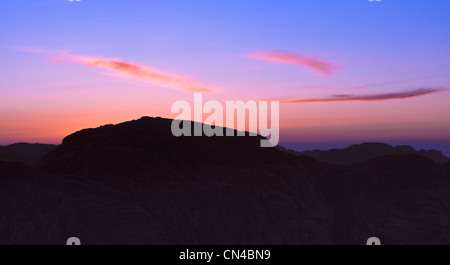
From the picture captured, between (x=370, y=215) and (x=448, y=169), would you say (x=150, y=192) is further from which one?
(x=448, y=169)

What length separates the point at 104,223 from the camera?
213 ft

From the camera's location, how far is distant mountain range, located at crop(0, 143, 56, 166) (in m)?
108

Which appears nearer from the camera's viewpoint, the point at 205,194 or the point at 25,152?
the point at 205,194

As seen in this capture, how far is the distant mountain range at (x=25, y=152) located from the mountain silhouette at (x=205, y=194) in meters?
17.4

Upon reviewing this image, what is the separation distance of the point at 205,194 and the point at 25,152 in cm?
6473

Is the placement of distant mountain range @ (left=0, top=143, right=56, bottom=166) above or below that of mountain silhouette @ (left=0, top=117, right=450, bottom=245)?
above

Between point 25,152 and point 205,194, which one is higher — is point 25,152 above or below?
above

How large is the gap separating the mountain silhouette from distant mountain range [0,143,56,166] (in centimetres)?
1740

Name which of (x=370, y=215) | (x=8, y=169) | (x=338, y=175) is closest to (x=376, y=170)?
(x=338, y=175)

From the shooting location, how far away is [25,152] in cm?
12319

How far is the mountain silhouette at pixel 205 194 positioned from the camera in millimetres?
65688

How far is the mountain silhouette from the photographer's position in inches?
2586

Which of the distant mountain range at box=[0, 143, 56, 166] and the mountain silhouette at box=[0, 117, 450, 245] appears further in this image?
the distant mountain range at box=[0, 143, 56, 166]

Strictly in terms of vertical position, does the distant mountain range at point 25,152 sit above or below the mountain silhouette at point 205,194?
above
